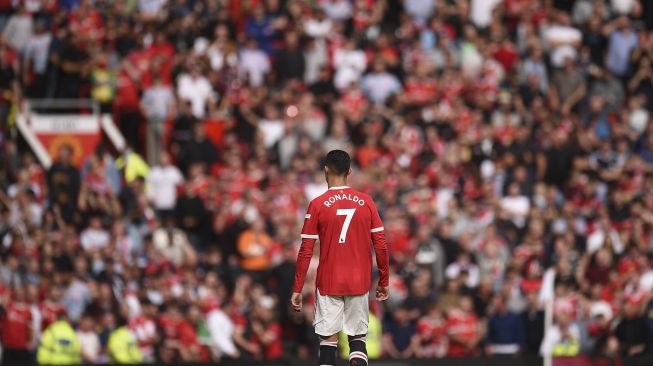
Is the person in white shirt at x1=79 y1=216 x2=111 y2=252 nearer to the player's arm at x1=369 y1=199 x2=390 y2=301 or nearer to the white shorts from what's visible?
the white shorts

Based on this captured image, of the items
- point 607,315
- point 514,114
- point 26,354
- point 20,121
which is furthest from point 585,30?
point 26,354

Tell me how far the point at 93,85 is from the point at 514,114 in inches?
291

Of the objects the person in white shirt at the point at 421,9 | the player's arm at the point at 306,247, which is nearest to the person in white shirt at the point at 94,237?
the person in white shirt at the point at 421,9

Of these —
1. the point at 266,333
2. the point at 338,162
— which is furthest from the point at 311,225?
the point at 266,333

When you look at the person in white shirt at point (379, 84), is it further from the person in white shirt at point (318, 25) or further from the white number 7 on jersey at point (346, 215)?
the white number 7 on jersey at point (346, 215)

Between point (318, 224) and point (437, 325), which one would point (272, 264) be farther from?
point (318, 224)

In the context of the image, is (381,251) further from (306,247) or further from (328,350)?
(328,350)

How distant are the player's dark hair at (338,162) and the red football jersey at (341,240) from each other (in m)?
0.19

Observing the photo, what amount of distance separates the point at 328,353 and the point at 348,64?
13475mm

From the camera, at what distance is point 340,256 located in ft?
44.9

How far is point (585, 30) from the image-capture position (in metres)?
28.6

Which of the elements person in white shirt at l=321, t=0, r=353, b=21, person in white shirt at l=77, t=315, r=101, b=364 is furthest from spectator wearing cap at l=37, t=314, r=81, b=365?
person in white shirt at l=321, t=0, r=353, b=21

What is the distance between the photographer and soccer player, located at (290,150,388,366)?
44.7ft

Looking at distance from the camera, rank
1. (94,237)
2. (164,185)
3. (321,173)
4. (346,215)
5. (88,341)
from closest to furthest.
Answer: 1. (346,215)
2. (88,341)
3. (94,237)
4. (321,173)
5. (164,185)
